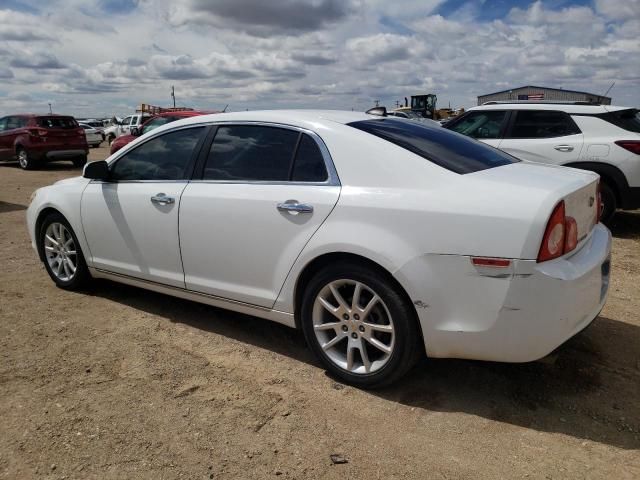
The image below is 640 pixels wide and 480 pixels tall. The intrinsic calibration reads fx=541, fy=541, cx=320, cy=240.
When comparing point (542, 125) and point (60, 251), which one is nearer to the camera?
point (60, 251)

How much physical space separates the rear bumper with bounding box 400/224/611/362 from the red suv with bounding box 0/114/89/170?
15.8m

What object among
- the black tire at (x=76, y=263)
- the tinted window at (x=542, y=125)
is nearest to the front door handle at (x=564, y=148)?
the tinted window at (x=542, y=125)

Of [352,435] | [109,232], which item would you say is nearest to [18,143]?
[109,232]

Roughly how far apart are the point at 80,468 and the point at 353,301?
60.3 inches

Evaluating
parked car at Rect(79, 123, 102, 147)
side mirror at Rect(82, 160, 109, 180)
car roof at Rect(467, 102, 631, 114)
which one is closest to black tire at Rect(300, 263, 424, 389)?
side mirror at Rect(82, 160, 109, 180)

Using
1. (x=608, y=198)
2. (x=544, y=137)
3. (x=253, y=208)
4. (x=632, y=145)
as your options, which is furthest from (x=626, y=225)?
(x=253, y=208)

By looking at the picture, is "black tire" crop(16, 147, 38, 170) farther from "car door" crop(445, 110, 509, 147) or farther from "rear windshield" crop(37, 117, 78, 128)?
"car door" crop(445, 110, 509, 147)

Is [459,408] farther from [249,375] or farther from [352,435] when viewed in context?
[249,375]

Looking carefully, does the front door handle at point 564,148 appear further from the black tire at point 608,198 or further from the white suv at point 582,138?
the black tire at point 608,198

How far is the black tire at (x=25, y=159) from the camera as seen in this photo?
51.7ft

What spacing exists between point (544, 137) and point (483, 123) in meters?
0.92

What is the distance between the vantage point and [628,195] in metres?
6.72

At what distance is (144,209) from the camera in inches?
153

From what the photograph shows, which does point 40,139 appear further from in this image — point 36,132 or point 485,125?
point 485,125
